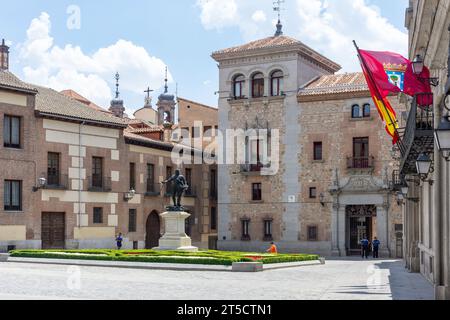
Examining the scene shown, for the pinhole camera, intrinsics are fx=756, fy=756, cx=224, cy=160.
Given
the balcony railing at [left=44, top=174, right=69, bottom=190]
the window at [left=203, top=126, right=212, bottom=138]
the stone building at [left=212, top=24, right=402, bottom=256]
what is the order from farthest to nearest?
the window at [left=203, top=126, right=212, bottom=138]
the stone building at [left=212, top=24, right=402, bottom=256]
the balcony railing at [left=44, top=174, right=69, bottom=190]

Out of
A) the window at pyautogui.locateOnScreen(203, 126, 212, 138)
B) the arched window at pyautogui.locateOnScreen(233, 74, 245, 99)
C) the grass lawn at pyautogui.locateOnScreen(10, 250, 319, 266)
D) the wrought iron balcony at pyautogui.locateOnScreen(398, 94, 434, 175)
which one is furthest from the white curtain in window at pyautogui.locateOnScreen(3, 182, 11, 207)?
the window at pyautogui.locateOnScreen(203, 126, 212, 138)

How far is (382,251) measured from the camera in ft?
144

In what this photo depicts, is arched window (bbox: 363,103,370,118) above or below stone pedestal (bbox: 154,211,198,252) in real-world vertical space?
above

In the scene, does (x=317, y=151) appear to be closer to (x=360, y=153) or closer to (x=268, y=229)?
(x=360, y=153)

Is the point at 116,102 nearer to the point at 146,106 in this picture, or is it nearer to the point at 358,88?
the point at 146,106

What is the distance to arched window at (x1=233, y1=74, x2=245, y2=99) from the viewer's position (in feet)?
161

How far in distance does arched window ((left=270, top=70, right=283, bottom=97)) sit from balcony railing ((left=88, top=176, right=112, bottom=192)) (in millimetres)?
12034

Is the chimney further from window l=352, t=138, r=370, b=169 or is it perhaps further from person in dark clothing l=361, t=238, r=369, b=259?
person in dark clothing l=361, t=238, r=369, b=259

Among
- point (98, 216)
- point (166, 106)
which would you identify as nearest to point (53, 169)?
point (98, 216)

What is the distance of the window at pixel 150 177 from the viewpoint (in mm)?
48312

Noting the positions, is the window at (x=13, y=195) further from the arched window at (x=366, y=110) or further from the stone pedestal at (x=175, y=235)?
the arched window at (x=366, y=110)

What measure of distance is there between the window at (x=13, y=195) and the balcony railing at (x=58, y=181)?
1.96 metres

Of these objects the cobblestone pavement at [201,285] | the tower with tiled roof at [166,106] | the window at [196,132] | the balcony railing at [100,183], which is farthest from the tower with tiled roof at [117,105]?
the cobblestone pavement at [201,285]

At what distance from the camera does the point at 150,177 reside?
1918 inches
